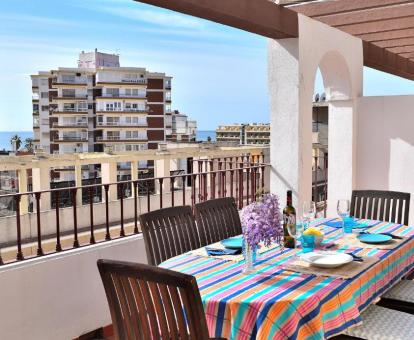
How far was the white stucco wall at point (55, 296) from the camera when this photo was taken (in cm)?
286

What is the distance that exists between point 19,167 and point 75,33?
189 feet

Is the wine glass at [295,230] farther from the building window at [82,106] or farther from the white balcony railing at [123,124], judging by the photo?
the building window at [82,106]

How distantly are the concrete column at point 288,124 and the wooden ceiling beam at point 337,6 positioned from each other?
1.05 feet

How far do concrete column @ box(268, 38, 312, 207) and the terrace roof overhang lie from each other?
20cm

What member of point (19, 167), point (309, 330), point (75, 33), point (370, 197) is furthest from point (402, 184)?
point (75, 33)

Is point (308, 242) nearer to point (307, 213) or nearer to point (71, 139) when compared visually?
point (307, 213)

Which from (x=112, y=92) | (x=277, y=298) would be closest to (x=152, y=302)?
(x=277, y=298)

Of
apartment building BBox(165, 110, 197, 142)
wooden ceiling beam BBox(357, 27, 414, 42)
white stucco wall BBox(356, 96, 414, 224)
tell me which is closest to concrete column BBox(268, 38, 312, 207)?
white stucco wall BBox(356, 96, 414, 224)

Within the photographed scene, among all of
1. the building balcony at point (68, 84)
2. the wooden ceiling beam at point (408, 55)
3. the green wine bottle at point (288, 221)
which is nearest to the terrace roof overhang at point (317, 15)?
the wooden ceiling beam at point (408, 55)

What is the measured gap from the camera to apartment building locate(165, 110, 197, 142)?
6756 centimetres

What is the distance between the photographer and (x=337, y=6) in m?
4.40

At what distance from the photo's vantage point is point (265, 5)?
388 cm

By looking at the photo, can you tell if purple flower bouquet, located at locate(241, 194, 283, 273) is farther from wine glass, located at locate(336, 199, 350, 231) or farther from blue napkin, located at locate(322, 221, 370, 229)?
blue napkin, located at locate(322, 221, 370, 229)

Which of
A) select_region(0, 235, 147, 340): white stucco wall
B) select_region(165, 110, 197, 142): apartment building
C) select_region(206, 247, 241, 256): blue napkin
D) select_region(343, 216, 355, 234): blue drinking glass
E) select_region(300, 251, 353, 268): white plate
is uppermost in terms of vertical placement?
select_region(165, 110, 197, 142): apartment building
